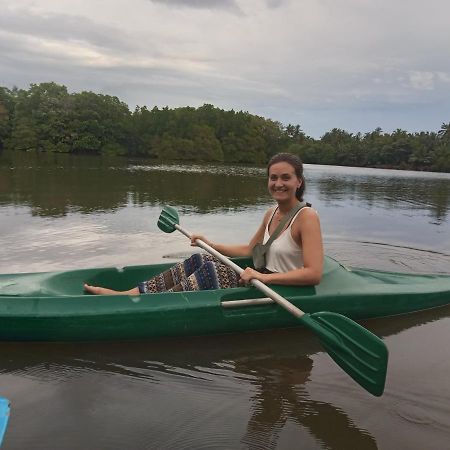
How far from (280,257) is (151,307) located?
1.07 m

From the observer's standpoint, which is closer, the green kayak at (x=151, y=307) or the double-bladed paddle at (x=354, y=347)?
the double-bladed paddle at (x=354, y=347)

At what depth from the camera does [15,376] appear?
3.36 m

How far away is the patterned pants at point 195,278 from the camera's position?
13.2ft

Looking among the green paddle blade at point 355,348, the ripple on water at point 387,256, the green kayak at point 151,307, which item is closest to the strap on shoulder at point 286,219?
the green kayak at point 151,307

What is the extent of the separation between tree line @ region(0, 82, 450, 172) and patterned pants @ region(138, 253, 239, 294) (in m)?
59.3

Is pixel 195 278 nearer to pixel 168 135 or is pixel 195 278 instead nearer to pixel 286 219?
pixel 286 219

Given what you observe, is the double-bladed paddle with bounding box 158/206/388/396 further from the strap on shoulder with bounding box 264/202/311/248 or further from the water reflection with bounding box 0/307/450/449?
the strap on shoulder with bounding box 264/202/311/248

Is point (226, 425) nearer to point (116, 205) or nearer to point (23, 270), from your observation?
point (23, 270)

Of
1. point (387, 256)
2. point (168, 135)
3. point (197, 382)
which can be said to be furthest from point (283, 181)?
point (168, 135)

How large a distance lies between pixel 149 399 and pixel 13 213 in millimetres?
7716

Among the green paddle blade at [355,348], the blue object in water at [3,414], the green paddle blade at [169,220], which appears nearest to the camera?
the blue object in water at [3,414]

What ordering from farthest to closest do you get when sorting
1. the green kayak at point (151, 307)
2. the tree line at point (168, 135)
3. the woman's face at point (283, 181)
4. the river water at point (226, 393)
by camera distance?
the tree line at point (168, 135) → the woman's face at point (283, 181) → the green kayak at point (151, 307) → the river water at point (226, 393)

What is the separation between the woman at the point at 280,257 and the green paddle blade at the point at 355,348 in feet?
1.79

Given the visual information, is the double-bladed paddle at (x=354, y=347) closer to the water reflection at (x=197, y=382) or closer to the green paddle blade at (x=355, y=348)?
the green paddle blade at (x=355, y=348)
